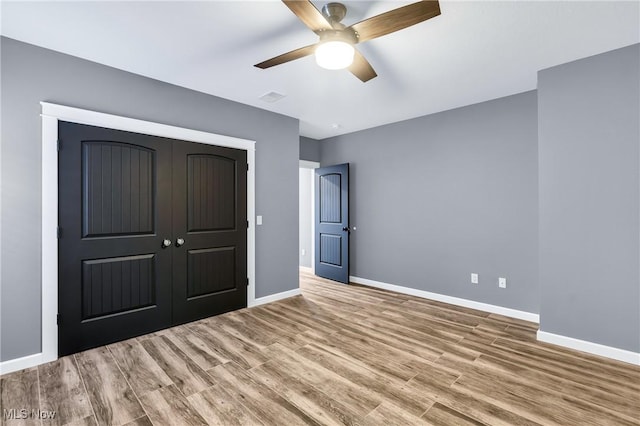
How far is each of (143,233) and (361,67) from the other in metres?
2.66

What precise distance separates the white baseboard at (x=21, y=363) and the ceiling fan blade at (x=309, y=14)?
3327 mm

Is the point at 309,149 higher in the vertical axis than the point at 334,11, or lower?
lower

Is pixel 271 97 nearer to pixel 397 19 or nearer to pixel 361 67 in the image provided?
pixel 361 67

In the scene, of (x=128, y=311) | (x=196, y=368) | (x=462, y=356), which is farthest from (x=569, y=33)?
(x=128, y=311)

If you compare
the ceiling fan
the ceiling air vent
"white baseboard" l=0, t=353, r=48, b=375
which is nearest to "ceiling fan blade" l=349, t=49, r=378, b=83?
the ceiling fan

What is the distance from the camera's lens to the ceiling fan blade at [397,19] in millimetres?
1645

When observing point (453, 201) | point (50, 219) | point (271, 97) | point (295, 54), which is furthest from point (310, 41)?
point (453, 201)

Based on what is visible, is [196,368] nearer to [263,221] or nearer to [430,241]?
[263,221]

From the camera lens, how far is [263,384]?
221 centimetres

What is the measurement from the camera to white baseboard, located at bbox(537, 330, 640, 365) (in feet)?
8.26

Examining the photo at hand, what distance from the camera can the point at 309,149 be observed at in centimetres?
577

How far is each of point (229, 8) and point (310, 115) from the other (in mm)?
2344

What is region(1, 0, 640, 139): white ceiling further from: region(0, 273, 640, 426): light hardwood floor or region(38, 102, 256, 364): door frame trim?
region(0, 273, 640, 426): light hardwood floor

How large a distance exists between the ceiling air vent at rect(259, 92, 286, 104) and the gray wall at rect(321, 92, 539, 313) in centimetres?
198
